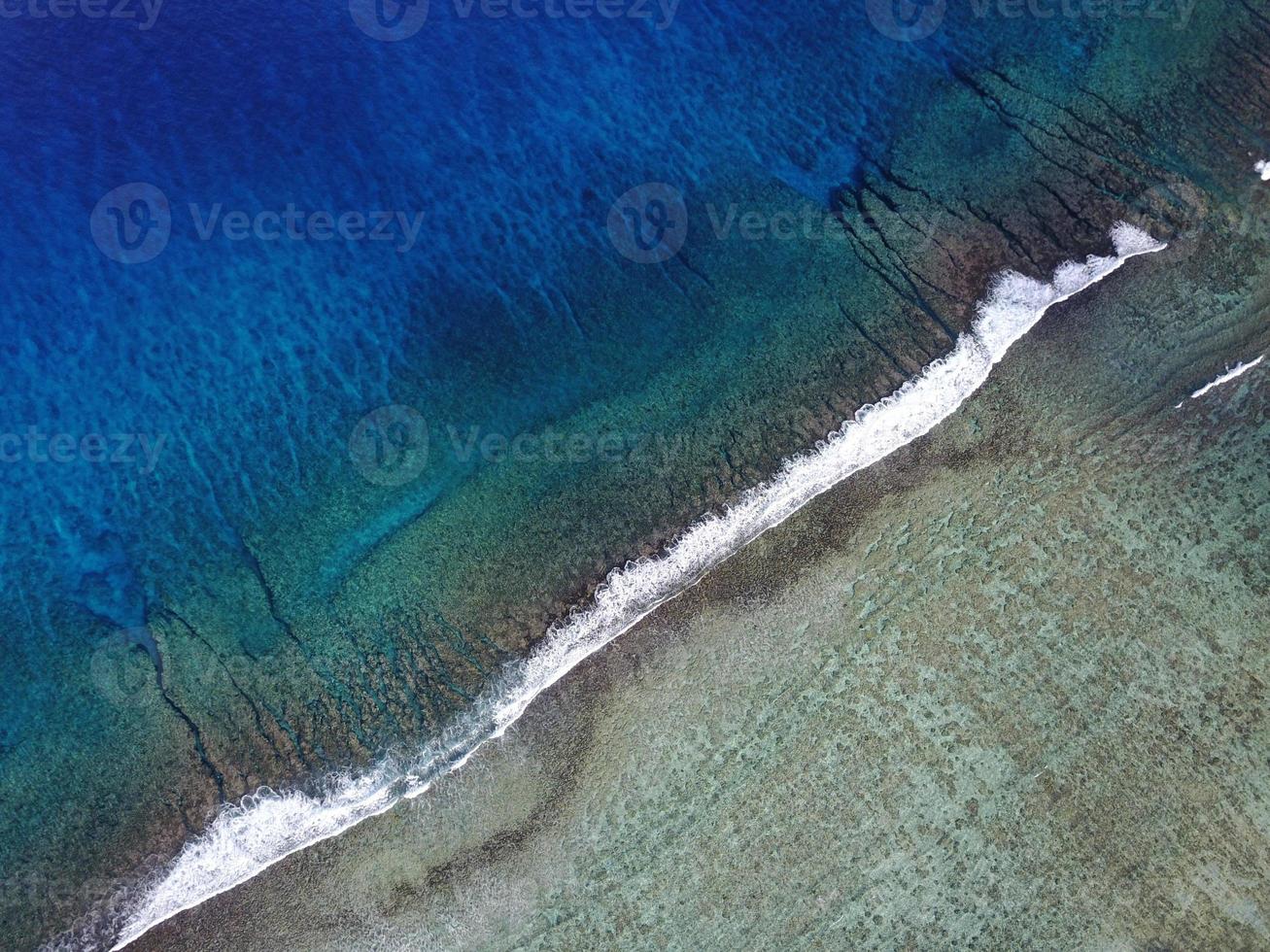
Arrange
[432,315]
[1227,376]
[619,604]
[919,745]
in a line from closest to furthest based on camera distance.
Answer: [919,745] → [619,604] → [1227,376] → [432,315]

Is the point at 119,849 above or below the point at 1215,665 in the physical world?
below

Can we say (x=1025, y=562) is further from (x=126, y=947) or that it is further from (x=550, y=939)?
(x=126, y=947)

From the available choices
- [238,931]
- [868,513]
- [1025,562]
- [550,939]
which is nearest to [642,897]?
[550,939]

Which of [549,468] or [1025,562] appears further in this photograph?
[549,468]

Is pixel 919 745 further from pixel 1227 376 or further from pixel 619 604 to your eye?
pixel 1227 376

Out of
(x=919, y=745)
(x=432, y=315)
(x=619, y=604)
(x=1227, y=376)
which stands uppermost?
(x=1227, y=376)

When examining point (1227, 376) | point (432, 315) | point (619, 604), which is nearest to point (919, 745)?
point (619, 604)
